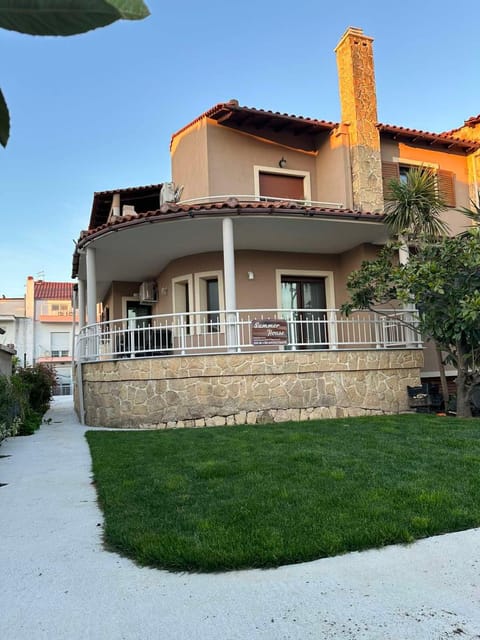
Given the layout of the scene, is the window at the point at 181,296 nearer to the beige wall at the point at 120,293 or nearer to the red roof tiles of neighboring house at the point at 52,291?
the beige wall at the point at 120,293

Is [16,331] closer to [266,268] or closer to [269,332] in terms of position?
[266,268]

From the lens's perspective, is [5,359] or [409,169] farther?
[409,169]

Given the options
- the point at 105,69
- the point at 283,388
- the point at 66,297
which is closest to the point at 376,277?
the point at 283,388

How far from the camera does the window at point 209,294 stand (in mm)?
13844

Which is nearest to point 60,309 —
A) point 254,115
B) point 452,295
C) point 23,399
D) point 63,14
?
point 23,399

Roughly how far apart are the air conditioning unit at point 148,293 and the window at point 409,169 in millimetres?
7328

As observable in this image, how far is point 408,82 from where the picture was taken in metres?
12.9

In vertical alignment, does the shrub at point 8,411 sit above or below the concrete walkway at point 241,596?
above

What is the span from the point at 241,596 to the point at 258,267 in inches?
443

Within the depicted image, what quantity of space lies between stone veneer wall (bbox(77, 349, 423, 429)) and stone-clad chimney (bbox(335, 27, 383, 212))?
15.9 feet

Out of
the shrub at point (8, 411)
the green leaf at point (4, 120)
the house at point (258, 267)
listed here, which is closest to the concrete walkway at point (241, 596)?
→ the green leaf at point (4, 120)

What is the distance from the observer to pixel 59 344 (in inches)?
1778

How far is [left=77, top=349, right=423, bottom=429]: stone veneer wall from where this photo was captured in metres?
10.5

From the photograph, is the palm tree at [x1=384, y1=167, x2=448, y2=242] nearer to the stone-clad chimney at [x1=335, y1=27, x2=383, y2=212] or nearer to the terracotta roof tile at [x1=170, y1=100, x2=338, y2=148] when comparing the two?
the stone-clad chimney at [x1=335, y1=27, x2=383, y2=212]
